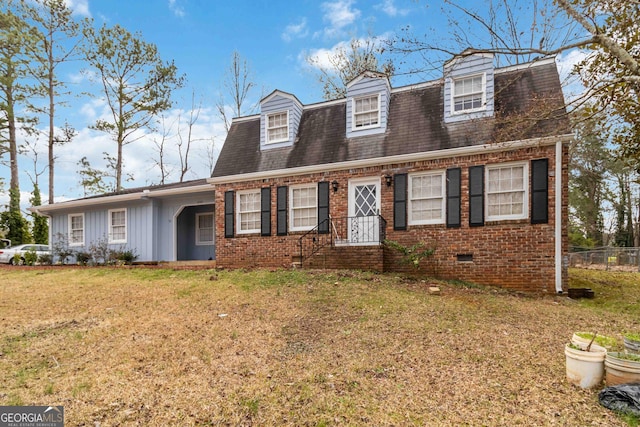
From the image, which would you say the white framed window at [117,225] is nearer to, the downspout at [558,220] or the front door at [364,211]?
the front door at [364,211]

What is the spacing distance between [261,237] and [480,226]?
664 centimetres

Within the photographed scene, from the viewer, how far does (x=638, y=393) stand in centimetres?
317

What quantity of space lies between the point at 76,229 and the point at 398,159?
48.2ft

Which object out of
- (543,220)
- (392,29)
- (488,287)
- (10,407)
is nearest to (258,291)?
(10,407)

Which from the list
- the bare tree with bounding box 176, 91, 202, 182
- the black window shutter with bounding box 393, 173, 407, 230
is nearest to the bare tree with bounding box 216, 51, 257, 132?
the bare tree with bounding box 176, 91, 202, 182

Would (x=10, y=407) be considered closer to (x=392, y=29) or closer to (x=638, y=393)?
(x=638, y=393)

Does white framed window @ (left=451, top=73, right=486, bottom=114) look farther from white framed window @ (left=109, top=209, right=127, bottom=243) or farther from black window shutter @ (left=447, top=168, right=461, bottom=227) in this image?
white framed window @ (left=109, top=209, right=127, bottom=243)

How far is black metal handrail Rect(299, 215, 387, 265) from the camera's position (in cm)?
1052

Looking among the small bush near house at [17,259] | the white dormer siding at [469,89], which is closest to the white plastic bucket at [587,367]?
the white dormer siding at [469,89]

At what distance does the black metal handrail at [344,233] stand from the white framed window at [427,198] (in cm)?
93

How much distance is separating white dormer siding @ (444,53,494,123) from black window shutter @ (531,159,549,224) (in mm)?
1891

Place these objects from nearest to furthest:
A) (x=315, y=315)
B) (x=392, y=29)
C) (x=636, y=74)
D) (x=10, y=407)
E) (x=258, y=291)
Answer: (x=10, y=407), (x=636, y=74), (x=315, y=315), (x=392, y=29), (x=258, y=291)

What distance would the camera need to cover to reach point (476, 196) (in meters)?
9.43

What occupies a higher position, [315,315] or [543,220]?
[543,220]
